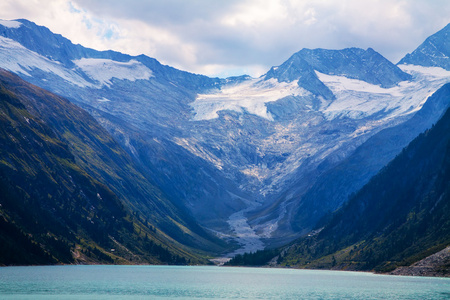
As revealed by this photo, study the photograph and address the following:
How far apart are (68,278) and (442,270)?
5035 inches

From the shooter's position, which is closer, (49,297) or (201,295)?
(49,297)

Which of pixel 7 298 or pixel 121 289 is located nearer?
pixel 7 298

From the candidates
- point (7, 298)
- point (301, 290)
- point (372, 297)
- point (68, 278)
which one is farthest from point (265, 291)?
point (7, 298)

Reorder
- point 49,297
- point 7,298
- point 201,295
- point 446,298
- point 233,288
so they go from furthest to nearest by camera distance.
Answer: point 233,288
point 201,295
point 446,298
point 49,297
point 7,298

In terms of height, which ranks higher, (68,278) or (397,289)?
(68,278)

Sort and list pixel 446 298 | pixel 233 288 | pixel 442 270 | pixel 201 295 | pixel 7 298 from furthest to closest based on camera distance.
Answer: pixel 442 270 < pixel 233 288 < pixel 201 295 < pixel 446 298 < pixel 7 298

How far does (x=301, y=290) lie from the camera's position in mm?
161875

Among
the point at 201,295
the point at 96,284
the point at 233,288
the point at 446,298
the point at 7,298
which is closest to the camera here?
the point at 7,298

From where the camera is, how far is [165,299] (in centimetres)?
13075

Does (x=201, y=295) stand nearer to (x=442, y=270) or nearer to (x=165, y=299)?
(x=165, y=299)

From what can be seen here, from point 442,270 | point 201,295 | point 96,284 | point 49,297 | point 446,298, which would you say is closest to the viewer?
point 49,297

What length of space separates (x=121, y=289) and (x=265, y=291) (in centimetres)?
4042

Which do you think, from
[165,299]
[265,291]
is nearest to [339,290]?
[265,291]

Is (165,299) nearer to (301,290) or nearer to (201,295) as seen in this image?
(201,295)
